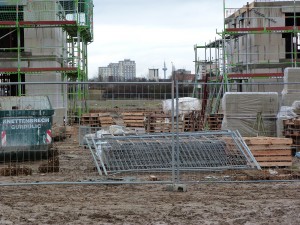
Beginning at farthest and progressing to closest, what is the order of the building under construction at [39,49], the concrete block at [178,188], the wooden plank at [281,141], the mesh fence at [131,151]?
the building under construction at [39,49] → the wooden plank at [281,141] → the mesh fence at [131,151] → the concrete block at [178,188]

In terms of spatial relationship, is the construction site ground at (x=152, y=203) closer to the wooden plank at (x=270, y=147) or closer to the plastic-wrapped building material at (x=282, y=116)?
the wooden plank at (x=270, y=147)

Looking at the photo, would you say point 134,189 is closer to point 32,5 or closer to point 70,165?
point 70,165

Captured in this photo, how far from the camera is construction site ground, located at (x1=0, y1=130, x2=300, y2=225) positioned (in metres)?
8.49

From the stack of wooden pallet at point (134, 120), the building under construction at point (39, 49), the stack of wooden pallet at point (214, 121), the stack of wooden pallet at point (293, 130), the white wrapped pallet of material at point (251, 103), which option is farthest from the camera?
the building under construction at point (39, 49)

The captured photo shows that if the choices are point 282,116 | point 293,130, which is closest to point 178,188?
point 293,130

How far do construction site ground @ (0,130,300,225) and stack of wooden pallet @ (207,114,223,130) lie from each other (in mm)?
8324

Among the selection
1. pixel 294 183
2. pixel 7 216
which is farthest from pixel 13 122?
pixel 294 183

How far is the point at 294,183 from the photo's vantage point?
11.7m

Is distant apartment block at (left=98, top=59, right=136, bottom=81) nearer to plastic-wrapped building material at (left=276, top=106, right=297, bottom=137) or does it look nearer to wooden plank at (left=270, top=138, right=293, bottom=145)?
plastic-wrapped building material at (left=276, top=106, right=297, bottom=137)

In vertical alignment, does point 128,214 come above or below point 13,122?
below

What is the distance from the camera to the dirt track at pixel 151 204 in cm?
848

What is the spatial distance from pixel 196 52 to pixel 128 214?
29753 mm

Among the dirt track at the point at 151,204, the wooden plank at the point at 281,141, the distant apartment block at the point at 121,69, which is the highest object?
the distant apartment block at the point at 121,69

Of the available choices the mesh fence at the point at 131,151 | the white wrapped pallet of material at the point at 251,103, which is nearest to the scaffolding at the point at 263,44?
the white wrapped pallet of material at the point at 251,103
